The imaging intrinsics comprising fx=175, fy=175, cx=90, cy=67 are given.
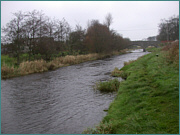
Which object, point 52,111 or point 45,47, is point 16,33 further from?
point 52,111

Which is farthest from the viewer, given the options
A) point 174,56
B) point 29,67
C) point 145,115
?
point 29,67

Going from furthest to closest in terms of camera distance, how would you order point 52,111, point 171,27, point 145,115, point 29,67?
point 171,27 < point 29,67 < point 52,111 < point 145,115

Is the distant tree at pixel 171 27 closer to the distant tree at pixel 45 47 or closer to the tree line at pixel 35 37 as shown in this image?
the tree line at pixel 35 37

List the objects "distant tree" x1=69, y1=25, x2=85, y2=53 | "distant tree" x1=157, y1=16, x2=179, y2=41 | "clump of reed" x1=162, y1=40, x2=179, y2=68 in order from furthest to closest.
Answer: "distant tree" x1=157, y1=16, x2=179, y2=41, "distant tree" x1=69, y1=25, x2=85, y2=53, "clump of reed" x1=162, y1=40, x2=179, y2=68

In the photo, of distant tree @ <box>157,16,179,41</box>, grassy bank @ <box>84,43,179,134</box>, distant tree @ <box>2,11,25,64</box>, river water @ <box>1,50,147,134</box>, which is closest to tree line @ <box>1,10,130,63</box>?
distant tree @ <box>2,11,25,64</box>

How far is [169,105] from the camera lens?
607 cm

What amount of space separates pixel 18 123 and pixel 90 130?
358cm

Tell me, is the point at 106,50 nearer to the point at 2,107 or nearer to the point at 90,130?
the point at 2,107

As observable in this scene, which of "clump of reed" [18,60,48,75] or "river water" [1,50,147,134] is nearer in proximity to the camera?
"river water" [1,50,147,134]

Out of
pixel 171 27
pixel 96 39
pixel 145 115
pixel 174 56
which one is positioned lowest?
pixel 145 115

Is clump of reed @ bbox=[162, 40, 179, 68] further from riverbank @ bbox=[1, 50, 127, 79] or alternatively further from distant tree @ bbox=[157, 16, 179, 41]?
distant tree @ bbox=[157, 16, 179, 41]

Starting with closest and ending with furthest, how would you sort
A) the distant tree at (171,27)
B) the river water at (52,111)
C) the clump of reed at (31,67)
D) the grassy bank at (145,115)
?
the grassy bank at (145,115) < the river water at (52,111) < the clump of reed at (31,67) < the distant tree at (171,27)

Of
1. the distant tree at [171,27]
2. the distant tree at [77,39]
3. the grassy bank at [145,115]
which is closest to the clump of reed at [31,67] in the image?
the grassy bank at [145,115]

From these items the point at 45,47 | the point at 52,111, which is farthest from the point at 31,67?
the point at 52,111
